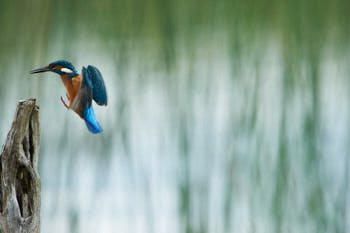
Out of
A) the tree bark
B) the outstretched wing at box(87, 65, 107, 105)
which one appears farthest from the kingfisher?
the tree bark

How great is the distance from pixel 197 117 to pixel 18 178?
2.16 feet

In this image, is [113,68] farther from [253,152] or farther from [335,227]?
[335,227]

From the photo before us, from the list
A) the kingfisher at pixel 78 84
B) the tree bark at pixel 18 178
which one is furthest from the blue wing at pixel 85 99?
the tree bark at pixel 18 178

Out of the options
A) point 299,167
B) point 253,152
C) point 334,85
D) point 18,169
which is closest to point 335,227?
point 299,167

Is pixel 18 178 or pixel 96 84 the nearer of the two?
pixel 18 178

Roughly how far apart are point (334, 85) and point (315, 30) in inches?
7.4

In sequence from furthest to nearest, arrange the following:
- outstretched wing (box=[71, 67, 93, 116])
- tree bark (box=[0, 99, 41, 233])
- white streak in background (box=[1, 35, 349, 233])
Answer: white streak in background (box=[1, 35, 349, 233])
outstretched wing (box=[71, 67, 93, 116])
tree bark (box=[0, 99, 41, 233])

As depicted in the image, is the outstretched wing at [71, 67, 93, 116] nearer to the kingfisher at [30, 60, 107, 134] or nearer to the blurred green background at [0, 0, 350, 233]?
the kingfisher at [30, 60, 107, 134]

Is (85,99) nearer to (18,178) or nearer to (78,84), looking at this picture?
(78,84)

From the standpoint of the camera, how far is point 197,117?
1644 mm

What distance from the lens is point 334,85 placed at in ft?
5.41

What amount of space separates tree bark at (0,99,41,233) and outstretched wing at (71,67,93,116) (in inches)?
8.6

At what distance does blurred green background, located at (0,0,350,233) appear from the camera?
1625mm

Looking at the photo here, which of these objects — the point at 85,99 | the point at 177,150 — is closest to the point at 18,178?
the point at 85,99
